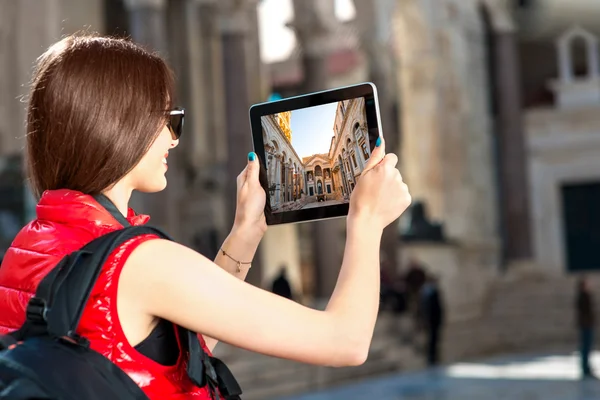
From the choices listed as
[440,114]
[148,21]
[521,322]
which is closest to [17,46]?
[148,21]

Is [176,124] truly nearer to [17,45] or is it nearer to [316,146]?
[316,146]

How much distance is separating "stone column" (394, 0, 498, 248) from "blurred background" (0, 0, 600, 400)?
48 mm

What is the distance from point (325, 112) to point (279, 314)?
52 centimetres

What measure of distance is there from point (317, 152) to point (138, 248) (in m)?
0.55

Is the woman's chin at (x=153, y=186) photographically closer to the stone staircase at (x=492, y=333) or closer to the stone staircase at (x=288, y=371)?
the stone staircase at (x=288, y=371)

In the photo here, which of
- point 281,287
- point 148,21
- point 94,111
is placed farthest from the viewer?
point 148,21

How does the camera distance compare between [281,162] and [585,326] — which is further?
[585,326]

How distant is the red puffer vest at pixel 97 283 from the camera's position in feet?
5.02

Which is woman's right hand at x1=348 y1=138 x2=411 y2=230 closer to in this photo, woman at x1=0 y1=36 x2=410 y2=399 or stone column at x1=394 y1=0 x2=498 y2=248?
woman at x1=0 y1=36 x2=410 y2=399

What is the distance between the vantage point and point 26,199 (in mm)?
12586

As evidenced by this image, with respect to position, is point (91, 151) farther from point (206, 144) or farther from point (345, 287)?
point (206, 144)

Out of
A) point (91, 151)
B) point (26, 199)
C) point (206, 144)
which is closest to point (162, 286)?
point (91, 151)

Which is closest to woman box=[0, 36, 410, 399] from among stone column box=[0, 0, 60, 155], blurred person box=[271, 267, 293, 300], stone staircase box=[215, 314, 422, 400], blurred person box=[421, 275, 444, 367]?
blurred person box=[271, 267, 293, 300]

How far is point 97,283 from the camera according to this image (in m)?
1.53
